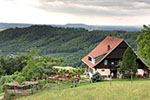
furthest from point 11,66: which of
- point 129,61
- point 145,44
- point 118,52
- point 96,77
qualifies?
point 145,44

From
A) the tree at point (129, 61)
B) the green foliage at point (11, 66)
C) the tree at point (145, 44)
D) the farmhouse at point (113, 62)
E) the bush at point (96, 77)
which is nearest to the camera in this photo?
the tree at point (145, 44)

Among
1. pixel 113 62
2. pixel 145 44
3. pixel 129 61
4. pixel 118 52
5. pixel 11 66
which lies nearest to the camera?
pixel 145 44

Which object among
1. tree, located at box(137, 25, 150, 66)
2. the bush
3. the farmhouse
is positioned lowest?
the bush

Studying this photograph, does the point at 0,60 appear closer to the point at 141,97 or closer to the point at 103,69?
the point at 103,69

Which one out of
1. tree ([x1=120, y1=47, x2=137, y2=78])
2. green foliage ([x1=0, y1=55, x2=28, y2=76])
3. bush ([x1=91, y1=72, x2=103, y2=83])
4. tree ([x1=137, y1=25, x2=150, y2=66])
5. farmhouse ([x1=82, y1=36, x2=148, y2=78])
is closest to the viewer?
tree ([x1=137, y1=25, x2=150, y2=66])

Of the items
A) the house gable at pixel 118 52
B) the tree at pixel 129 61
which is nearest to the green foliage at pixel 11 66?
the house gable at pixel 118 52

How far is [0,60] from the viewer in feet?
258

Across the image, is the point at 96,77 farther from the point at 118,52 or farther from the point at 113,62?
→ the point at 118,52

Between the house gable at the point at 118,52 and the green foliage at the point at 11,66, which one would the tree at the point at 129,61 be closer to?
the house gable at the point at 118,52

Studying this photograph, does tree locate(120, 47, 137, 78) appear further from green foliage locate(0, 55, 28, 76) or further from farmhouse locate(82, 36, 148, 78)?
green foliage locate(0, 55, 28, 76)

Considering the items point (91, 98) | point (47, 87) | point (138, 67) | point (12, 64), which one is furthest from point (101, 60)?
point (12, 64)

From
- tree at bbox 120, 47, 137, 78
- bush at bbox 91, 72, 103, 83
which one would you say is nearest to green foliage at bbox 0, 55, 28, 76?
bush at bbox 91, 72, 103, 83

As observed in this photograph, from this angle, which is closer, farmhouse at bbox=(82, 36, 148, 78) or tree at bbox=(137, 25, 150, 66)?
tree at bbox=(137, 25, 150, 66)

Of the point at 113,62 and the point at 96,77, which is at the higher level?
the point at 113,62
